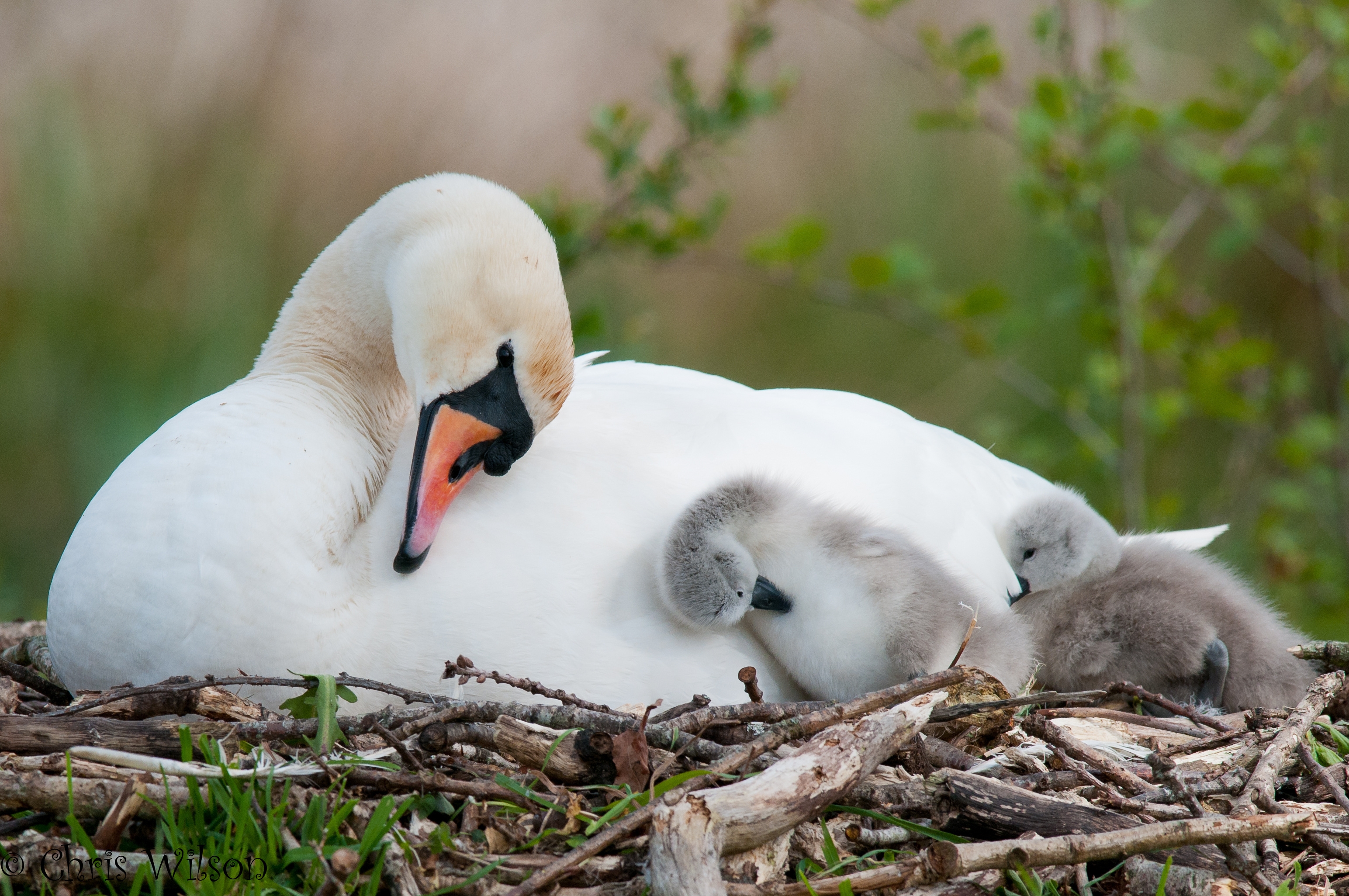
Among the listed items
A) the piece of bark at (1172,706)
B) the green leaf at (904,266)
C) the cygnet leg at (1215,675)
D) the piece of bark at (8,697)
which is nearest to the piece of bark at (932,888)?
the piece of bark at (1172,706)

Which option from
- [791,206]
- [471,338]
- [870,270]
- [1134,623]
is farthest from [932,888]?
[791,206]

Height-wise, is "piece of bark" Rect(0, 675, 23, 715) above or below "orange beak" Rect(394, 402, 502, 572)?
below

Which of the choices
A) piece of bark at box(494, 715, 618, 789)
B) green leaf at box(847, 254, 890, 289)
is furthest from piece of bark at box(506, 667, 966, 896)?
green leaf at box(847, 254, 890, 289)

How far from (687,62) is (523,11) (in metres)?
2.72

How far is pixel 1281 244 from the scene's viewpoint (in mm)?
6531

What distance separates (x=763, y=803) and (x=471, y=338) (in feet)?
4.36

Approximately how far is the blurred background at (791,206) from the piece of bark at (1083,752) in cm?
262

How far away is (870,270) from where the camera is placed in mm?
5004

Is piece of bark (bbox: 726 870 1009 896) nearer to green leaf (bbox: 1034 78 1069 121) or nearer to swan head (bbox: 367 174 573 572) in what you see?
swan head (bbox: 367 174 573 572)

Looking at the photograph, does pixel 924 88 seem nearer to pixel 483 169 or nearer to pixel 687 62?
pixel 483 169

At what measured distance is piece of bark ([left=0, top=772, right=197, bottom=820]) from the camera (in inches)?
81.0

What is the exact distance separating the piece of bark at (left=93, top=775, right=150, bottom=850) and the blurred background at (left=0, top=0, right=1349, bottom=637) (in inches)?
121

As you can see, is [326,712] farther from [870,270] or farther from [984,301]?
[984,301]

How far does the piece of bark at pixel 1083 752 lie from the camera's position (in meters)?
2.42
